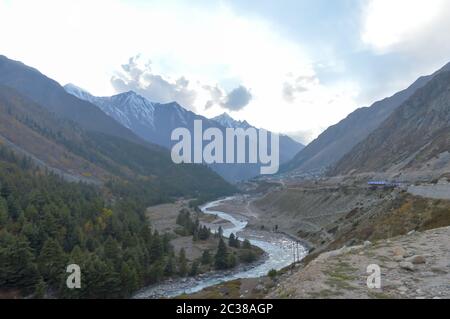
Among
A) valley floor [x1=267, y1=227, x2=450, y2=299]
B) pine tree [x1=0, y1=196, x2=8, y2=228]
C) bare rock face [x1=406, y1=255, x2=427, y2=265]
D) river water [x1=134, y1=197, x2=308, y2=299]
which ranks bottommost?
river water [x1=134, y1=197, x2=308, y2=299]

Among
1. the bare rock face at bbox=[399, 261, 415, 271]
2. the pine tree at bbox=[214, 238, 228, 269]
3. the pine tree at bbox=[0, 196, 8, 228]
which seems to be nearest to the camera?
the bare rock face at bbox=[399, 261, 415, 271]

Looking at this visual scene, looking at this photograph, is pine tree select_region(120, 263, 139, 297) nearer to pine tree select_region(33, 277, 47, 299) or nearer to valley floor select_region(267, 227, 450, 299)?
pine tree select_region(33, 277, 47, 299)

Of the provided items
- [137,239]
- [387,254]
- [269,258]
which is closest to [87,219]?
[137,239]

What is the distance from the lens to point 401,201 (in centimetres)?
6059

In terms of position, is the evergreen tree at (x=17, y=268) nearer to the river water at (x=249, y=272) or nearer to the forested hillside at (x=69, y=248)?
the forested hillside at (x=69, y=248)

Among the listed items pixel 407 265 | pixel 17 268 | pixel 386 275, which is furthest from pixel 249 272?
pixel 386 275

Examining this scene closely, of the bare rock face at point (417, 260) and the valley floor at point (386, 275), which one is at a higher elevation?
the bare rock face at point (417, 260)

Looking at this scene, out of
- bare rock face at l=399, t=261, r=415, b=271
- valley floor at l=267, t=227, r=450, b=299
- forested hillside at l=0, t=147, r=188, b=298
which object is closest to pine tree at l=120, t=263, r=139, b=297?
forested hillside at l=0, t=147, r=188, b=298

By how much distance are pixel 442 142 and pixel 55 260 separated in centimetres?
14983

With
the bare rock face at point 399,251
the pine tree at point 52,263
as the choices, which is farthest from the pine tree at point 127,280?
the bare rock face at point 399,251

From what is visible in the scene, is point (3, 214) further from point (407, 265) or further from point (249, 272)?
point (407, 265)

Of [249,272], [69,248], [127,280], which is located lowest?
[249,272]

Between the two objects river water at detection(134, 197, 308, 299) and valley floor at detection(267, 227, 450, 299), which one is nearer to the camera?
valley floor at detection(267, 227, 450, 299)
